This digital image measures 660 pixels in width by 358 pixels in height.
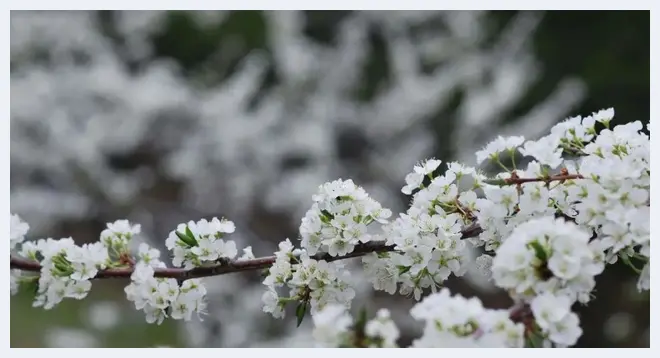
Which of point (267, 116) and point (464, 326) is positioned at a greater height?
point (267, 116)

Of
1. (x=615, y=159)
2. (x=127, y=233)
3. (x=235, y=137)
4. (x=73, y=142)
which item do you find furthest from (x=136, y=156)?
(x=615, y=159)

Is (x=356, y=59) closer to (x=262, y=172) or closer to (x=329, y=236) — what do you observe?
(x=262, y=172)

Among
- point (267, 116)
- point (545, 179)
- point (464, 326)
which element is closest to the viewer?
point (464, 326)

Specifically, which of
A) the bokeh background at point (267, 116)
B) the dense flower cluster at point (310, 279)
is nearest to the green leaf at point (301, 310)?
the dense flower cluster at point (310, 279)

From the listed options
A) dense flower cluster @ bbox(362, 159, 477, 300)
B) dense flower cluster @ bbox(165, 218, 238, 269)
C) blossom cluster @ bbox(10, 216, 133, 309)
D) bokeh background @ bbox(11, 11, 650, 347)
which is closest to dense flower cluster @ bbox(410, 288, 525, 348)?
dense flower cluster @ bbox(362, 159, 477, 300)

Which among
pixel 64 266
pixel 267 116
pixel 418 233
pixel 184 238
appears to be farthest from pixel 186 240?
pixel 267 116

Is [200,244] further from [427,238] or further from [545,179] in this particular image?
[545,179]

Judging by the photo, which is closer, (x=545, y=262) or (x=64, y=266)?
(x=545, y=262)
